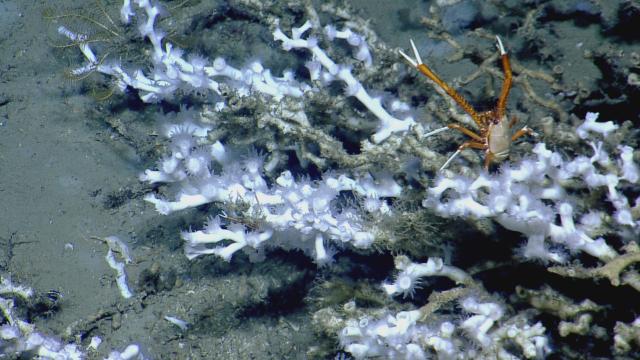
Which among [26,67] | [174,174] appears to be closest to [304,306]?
[174,174]

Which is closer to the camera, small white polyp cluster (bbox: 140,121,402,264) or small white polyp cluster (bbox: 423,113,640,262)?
small white polyp cluster (bbox: 423,113,640,262)

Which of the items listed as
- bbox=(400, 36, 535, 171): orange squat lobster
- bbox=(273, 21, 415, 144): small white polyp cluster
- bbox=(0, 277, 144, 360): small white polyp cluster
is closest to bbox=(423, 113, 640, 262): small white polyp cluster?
bbox=(400, 36, 535, 171): orange squat lobster

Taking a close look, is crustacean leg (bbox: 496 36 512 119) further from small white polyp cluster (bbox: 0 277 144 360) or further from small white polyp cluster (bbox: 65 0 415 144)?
small white polyp cluster (bbox: 0 277 144 360)

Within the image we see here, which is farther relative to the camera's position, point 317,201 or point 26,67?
point 26,67

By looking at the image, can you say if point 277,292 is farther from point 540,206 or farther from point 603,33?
point 603,33

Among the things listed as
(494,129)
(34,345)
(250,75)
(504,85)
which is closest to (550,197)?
(494,129)

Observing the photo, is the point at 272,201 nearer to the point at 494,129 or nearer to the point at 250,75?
the point at 250,75

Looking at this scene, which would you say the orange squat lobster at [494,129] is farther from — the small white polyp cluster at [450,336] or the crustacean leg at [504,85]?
the small white polyp cluster at [450,336]
